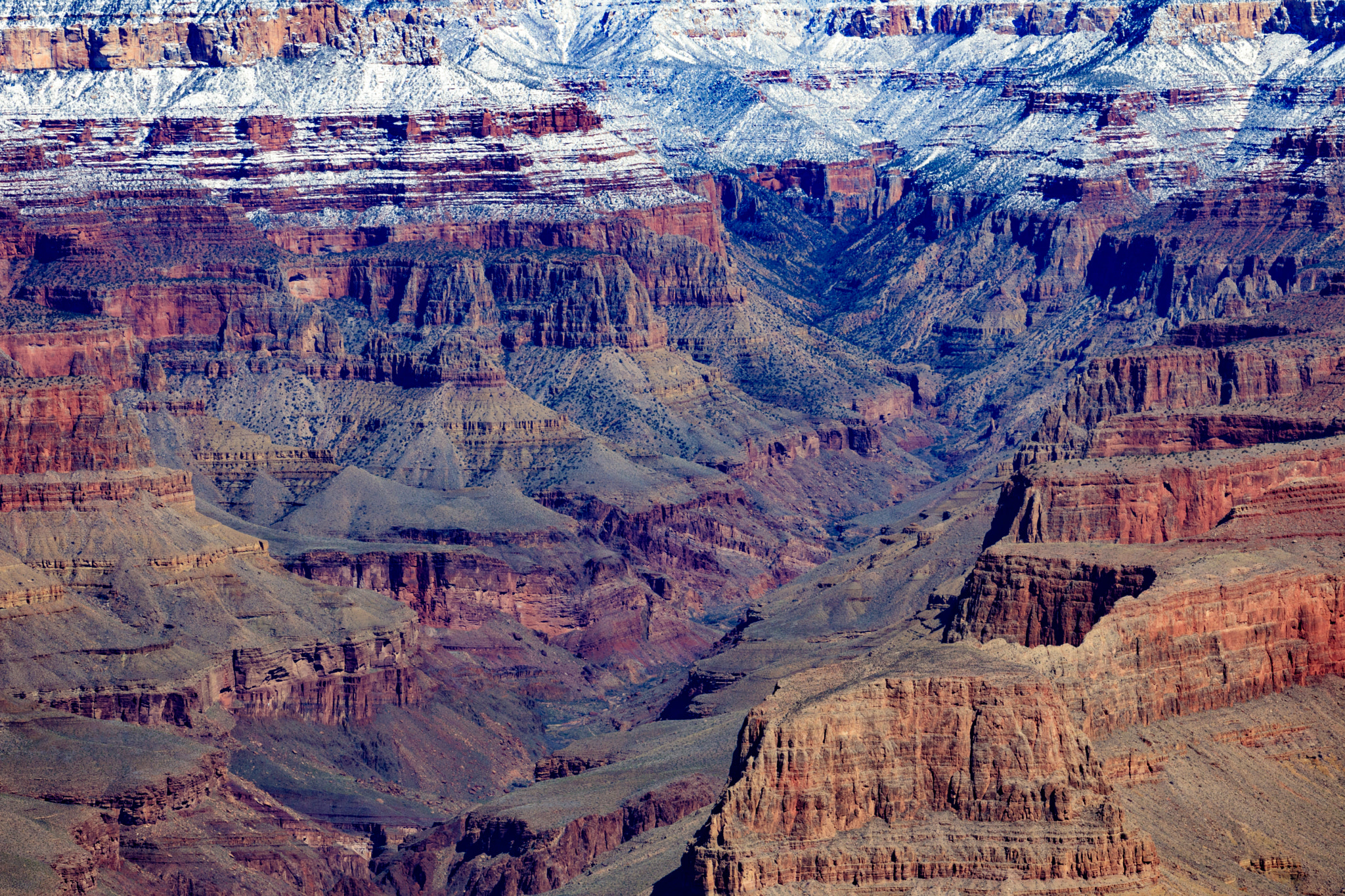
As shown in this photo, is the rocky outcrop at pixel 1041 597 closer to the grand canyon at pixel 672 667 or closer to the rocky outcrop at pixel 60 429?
the grand canyon at pixel 672 667

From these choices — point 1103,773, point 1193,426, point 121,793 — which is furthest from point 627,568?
point 1103,773

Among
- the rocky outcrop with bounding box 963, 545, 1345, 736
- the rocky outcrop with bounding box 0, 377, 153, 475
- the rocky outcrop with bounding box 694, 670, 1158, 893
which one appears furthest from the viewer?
the rocky outcrop with bounding box 0, 377, 153, 475

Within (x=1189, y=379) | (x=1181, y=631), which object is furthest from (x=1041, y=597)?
(x=1189, y=379)

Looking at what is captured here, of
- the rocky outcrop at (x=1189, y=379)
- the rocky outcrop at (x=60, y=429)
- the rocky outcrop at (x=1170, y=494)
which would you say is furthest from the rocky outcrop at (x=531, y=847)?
the rocky outcrop at (x=1189, y=379)

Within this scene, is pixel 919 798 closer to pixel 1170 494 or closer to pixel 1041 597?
pixel 1041 597

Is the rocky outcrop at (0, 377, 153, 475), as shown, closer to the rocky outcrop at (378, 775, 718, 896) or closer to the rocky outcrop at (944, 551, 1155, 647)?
the rocky outcrop at (378, 775, 718, 896)

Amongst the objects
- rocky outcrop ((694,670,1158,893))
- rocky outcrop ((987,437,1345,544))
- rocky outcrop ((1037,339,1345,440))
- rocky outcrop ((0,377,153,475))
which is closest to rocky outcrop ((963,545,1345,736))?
rocky outcrop ((694,670,1158,893))

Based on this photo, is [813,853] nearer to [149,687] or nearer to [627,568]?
[149,687]
